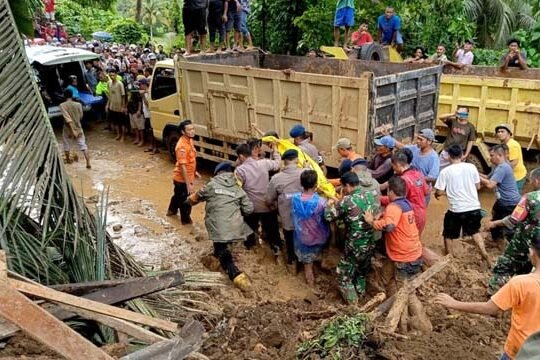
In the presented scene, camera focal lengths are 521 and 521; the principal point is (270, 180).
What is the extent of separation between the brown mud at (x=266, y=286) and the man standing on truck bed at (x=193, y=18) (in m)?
2.32

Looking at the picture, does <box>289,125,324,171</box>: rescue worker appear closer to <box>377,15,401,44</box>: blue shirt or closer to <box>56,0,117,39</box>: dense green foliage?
<box>377,15,401,44</box>: blue shirt

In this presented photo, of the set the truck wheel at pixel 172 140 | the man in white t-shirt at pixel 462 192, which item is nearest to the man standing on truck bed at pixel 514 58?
the man in white t-shirt at pixel 462 192

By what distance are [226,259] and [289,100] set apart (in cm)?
255

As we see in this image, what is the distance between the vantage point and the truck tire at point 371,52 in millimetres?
8721

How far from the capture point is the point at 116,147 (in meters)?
11.1

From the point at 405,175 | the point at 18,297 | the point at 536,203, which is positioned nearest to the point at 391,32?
the point at 405,175

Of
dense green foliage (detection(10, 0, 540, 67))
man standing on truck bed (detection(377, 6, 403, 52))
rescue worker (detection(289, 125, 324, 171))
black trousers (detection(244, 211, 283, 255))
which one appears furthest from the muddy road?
dense green foliage (detection(10, 0, 540, 67))

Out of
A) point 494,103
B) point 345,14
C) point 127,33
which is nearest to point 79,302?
point 494,103

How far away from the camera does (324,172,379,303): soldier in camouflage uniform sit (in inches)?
184

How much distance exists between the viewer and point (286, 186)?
5324mm

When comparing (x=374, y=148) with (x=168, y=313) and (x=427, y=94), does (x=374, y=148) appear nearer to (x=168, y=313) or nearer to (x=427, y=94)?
(x=427, y=94)

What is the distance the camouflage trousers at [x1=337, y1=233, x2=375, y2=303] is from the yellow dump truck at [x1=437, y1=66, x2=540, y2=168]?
3.65 metres

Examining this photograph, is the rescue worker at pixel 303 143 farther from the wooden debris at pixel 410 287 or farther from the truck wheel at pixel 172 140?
the truck wheel at pixel 172 140

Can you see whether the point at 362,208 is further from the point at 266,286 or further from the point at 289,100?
the point at 289,100
